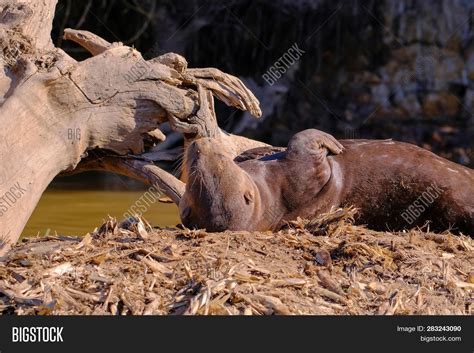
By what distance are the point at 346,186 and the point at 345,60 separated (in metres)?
6.63

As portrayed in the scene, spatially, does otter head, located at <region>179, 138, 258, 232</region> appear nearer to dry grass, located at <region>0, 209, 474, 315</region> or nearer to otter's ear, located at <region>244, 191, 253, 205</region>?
otter's ear, located at <region>244, 191, 253, 205</region>

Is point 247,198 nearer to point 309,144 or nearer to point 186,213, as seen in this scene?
point 186,213

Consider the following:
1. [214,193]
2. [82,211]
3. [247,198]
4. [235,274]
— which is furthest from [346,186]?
[82,211]

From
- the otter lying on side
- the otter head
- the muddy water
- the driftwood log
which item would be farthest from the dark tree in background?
the otter head

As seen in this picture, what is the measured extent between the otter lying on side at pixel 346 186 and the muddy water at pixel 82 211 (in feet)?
6.93

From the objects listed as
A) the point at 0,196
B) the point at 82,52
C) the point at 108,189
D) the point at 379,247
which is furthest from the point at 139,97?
the point at 82,52

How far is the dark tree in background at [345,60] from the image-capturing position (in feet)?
37.7

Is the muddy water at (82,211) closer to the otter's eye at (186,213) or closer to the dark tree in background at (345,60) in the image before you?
the otter's eye at (186,213)

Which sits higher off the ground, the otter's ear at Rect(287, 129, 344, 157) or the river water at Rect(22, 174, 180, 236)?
the otter's ear at Rect(287, 129, 344, 157)

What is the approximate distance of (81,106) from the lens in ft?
18.6

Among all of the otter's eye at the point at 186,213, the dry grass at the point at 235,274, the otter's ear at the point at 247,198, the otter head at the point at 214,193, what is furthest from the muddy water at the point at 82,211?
the dry grass at the point at 235,274

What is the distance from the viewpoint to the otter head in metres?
5.20

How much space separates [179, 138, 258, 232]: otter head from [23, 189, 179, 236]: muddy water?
6.69 ft

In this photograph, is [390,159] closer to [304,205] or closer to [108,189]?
[304,205]
